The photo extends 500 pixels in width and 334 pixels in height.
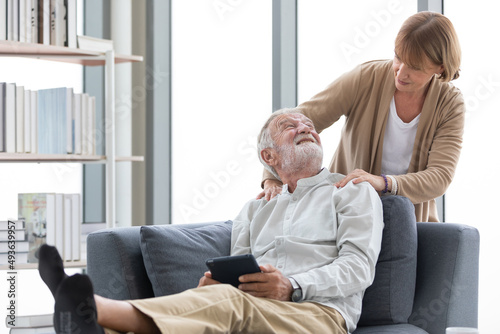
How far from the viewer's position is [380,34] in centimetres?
337

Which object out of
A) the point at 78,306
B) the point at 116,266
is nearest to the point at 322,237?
the point at 116,266

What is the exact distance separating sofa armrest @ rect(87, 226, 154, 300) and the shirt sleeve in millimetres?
549

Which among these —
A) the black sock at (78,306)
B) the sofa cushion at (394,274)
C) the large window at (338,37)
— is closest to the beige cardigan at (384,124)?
the sofa cushion at (394,274)

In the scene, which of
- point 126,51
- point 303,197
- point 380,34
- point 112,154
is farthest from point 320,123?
point 126,51

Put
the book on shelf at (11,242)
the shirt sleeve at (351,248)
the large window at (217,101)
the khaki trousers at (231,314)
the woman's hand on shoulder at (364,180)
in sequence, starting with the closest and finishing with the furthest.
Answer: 1. the khaki trousers at (231,314)
2. the shirt sleeve at (351,248)
3. the woman's hand on shoulder at (364,180)
4. the book on shelf at (11,242)
5. the large window at (217,101)

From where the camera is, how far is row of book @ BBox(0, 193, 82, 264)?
3061 millimetres

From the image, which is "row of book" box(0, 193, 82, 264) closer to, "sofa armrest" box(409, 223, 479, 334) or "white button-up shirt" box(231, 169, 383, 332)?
"white button-up shirt" box(231, 169, 383, 332)

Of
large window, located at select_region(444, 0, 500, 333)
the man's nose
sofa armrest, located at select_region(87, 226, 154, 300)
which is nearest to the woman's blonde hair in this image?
the man's nose

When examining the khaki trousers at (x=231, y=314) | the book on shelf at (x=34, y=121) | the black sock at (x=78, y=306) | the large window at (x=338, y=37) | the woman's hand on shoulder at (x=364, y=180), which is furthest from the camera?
the large window at (x=338, y=37)

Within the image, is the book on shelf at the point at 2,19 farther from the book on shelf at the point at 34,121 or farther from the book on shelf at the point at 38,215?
the book on shelf at the point at 38,215

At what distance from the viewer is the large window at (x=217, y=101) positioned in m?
3.87

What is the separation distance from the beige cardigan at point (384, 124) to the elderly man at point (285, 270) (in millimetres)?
202

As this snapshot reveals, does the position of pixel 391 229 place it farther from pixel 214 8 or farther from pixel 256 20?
pixel 214 8

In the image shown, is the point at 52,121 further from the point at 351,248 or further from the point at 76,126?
the point at 351,248
